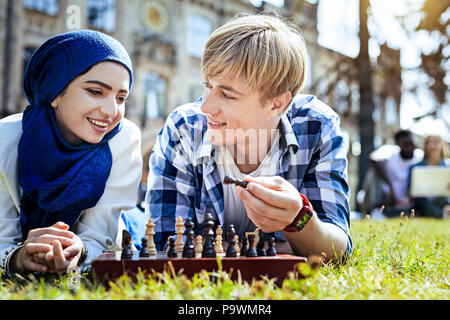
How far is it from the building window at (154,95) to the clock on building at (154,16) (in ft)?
5.97

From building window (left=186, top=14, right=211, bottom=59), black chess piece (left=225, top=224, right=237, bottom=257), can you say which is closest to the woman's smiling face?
black chess piece (left=225, top=224, right=237, bottom=257)

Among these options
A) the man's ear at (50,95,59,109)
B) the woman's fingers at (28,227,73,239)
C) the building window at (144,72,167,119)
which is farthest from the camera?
the building window at (144,72,167,119)

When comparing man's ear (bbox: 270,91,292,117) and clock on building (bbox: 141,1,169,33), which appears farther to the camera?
clock on building (bbox: 141,1,169,33)

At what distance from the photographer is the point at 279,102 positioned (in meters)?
2.97

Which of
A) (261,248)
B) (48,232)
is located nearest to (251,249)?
(261,248)

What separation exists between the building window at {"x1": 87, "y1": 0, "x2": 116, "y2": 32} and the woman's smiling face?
49.6ft

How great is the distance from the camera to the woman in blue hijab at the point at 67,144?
2939mm

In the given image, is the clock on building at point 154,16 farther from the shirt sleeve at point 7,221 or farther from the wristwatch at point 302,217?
the wristwatch at point 302,217

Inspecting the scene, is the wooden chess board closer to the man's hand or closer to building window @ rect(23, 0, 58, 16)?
the man's hand

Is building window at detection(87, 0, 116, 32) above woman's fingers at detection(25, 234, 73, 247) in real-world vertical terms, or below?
above

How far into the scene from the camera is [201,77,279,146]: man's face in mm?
2814

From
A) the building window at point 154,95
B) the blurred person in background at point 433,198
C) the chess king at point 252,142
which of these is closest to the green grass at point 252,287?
the chess king at point 252,142

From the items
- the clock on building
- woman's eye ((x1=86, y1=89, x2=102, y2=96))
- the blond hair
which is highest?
the clock on building
